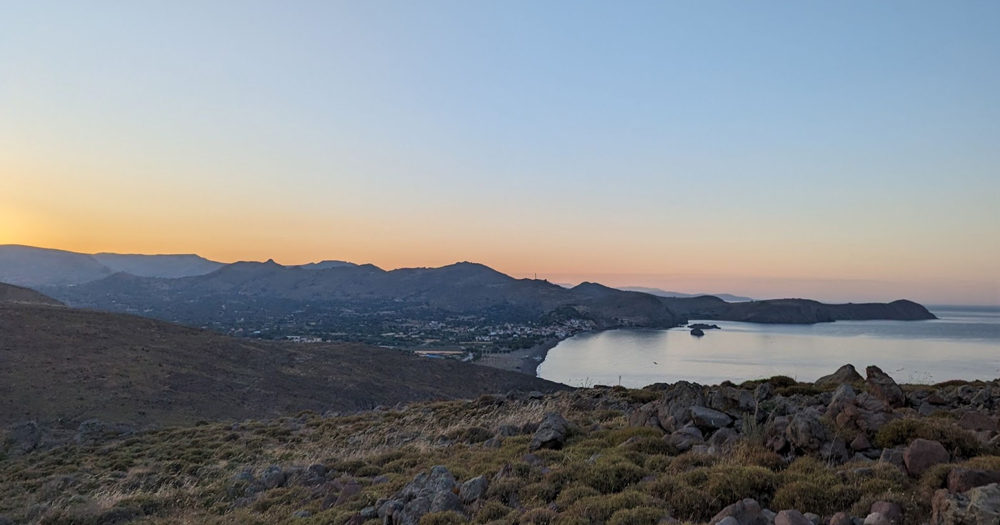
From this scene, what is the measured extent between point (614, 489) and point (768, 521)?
2.25 m

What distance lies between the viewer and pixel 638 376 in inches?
2397

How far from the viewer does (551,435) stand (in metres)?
10.2

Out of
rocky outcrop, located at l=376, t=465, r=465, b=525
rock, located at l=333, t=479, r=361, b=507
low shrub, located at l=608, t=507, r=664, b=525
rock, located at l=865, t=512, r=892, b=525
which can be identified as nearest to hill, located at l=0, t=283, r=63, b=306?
rock, located at l=333, t=479, r=361, b=507

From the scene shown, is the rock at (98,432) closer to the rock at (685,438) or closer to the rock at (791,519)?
the rock at (685,438)

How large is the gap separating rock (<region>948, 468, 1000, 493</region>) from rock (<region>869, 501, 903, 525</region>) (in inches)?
30.5

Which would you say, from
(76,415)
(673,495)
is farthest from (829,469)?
(76,415)

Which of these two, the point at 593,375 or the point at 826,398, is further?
the point at 593,375

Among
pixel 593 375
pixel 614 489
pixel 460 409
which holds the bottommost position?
pixel 593 375

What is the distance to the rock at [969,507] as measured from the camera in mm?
4652

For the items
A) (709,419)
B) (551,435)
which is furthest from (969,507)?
(551,435)

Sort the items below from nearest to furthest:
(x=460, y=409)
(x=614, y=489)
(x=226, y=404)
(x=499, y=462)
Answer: (x=614, y=489) → (x=499, y=462) → (x=460, y=409) → (x=226, y=404)

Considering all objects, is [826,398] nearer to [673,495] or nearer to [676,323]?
[673,495]

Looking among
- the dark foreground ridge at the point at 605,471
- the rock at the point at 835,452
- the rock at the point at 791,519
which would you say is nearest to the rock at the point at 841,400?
the dark foreground ridge at the point at 605,471

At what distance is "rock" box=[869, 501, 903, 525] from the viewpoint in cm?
531
